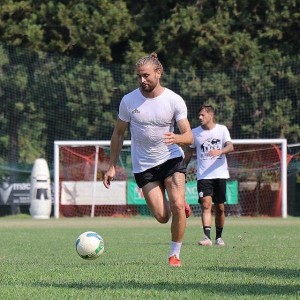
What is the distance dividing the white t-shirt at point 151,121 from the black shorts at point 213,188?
4739 millimetres

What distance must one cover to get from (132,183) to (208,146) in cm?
1309

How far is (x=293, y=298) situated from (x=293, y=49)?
2686 cm

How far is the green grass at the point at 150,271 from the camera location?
6.91 meters

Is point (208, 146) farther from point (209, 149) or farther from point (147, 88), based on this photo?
point (147, 88)

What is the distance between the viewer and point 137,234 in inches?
672

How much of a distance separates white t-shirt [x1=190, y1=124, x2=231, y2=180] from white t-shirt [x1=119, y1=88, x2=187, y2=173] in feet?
15.8

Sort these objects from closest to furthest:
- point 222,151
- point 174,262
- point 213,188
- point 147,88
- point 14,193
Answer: point 147,88 → point 174,262 → point 222,151 → point 213,188 → point 14,193

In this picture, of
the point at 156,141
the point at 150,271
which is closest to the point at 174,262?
the point at 150,271

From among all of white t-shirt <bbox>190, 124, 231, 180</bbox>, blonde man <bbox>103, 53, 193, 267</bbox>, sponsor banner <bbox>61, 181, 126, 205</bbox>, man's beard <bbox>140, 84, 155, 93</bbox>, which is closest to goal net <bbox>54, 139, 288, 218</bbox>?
sponsor banner <bbox>61, 181, 126, 205</bbox>

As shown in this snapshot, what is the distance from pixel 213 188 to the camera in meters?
14.4

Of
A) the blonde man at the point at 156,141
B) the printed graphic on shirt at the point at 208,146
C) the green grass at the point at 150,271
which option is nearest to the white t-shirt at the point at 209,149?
the printed graphic on shirt at the point at 208,146

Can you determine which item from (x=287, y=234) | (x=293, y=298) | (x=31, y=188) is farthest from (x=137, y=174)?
(x=31, y=188)

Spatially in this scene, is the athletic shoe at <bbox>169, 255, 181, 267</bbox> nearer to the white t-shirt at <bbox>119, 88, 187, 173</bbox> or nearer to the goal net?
the white t-shirt at <bbox>119, 88, 187, 173</bbox>

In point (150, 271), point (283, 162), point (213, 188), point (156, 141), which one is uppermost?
point (283, 162)
